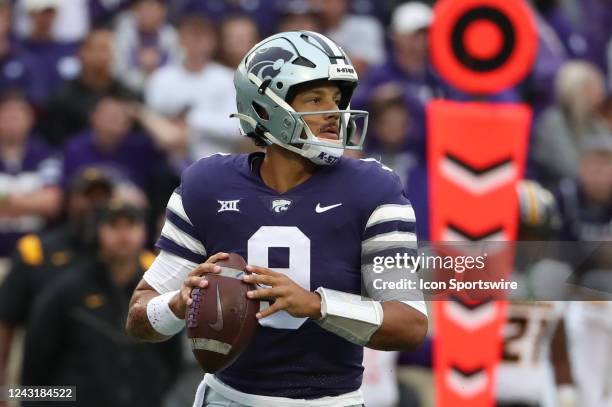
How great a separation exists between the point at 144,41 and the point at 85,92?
131cm

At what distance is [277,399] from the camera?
13.2ft

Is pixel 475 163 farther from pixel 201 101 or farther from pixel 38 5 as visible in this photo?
pixel 38 5

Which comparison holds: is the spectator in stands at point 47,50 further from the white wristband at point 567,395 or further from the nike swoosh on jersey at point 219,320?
the nike swoosh on jersey at point 219,320

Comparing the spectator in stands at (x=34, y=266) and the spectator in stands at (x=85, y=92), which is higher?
the spectator in stands at (x=85, y=92)

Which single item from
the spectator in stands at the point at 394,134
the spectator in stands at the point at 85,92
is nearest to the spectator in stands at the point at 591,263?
the spectator in stands at the point at 394,134

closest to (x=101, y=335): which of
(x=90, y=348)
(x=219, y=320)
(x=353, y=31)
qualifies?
(x=90, y=348)

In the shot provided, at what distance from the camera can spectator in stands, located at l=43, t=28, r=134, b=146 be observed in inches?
363

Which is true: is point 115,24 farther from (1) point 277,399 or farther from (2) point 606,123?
(1) point 277,399

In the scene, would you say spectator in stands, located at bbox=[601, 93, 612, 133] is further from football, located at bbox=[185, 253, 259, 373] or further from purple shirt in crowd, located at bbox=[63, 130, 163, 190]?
football, located at bbox=[185, 253, 259, 373]

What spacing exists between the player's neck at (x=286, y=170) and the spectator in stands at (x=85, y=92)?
16.9 feet

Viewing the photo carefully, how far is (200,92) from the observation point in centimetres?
944

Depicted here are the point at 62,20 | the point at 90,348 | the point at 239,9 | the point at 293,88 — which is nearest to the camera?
the point at 293,88

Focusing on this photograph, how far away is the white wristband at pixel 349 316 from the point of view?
12.4ft

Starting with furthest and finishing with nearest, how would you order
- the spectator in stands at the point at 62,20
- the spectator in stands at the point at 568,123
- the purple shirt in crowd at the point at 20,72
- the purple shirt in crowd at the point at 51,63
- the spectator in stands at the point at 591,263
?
the spectator in stands at the point at 62,20, the spectator in stands at the point at 568,123, the purple shirt in crowd at the point at 51,63, the purple shirt in crowd at the point at 20,72, the spectator in stands at the point at 591,263
